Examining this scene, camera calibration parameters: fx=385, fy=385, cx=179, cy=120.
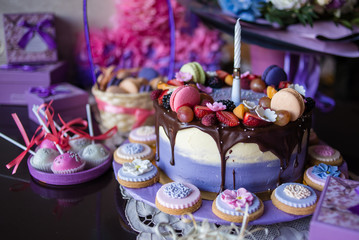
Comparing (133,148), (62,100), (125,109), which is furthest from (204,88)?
(62,100)

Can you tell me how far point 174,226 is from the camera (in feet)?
3.78

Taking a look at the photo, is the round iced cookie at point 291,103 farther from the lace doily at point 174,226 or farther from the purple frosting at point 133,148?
the purple frosting at point 133,148

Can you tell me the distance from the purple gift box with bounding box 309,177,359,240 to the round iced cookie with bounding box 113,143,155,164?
66 cm

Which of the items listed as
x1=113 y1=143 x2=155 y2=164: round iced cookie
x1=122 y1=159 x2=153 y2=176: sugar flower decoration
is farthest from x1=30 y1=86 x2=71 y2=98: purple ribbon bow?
x1=122 y1=159 x2=153 y2=176: sugar flower decoration

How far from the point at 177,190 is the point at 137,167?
20 centimetres

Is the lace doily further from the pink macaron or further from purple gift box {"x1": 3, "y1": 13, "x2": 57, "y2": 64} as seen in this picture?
purple gift box {"x1": 3, "y1": 13, "x2": 57, "y2": 64}

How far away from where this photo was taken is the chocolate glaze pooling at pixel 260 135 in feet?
3.72

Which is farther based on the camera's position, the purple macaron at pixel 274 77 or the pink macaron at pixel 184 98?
the purple macaron at pixel 274 77

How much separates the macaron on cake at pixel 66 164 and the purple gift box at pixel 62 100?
0.58 metres

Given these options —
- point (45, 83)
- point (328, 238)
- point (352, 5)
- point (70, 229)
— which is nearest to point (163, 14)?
point (45, 83)

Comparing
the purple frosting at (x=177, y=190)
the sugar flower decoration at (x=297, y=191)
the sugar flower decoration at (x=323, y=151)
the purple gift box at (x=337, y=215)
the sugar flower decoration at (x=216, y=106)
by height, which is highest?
the sugar flower decoration at (x=216, y=106)

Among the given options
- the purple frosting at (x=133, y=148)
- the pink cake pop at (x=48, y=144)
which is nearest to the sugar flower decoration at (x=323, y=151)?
the purple frosting at (x=133, y=148)

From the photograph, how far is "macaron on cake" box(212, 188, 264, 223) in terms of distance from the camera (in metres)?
1.05

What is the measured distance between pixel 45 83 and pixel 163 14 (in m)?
0.78
